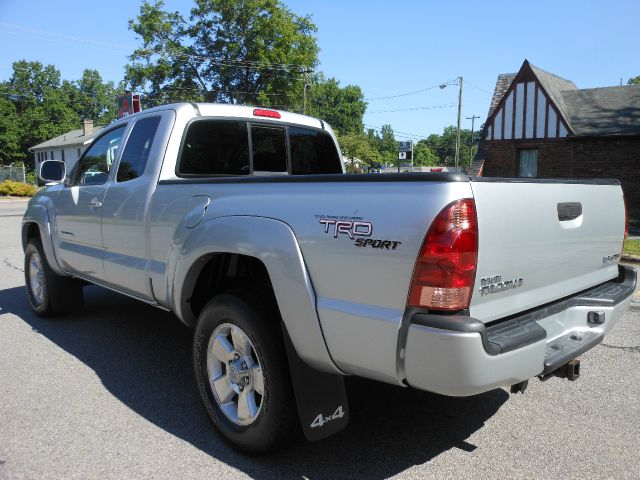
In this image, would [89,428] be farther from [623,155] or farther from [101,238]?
[623,155]

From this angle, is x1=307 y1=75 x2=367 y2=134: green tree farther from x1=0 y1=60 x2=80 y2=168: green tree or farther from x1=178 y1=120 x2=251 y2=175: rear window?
x1=178 y1=120 x2=251 y2=175: rear window

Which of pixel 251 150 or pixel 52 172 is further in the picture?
pixel 52 172

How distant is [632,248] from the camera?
34.7 ft

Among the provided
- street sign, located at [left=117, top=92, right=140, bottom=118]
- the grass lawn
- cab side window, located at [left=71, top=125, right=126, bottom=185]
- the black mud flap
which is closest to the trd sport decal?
the black mud flap

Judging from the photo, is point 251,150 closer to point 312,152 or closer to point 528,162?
point 312,152

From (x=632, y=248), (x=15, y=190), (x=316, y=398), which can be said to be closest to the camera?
(x=316, y=398)

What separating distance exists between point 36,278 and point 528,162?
21776mm

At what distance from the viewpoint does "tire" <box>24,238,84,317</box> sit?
5.46 metres

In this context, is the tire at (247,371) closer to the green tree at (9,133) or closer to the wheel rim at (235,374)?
the wheel rim at (235,374)

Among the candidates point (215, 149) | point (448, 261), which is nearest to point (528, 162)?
point (215, 149)

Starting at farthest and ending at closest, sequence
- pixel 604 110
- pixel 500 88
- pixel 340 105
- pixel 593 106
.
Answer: pixel 340 105 < pixel 500 88 < pixel 593 106 < pixel 604 110

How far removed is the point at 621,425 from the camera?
129 inches

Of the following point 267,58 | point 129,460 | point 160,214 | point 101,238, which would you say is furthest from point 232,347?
point 267,58

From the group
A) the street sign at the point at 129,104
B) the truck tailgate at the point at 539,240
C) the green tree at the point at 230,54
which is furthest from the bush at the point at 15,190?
the truck tailgate at the point at 539,240
